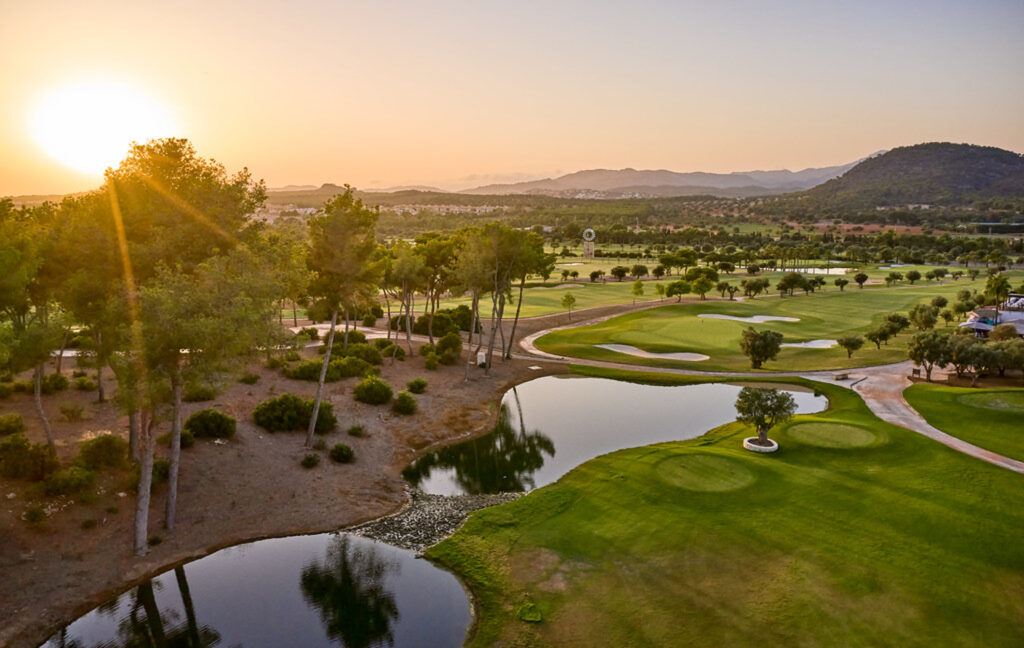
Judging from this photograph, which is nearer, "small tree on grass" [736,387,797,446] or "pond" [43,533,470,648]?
"pond" [43,533,470,648]

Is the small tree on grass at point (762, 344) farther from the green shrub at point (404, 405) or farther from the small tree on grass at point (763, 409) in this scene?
Result: the green shrub at point (404, 405)

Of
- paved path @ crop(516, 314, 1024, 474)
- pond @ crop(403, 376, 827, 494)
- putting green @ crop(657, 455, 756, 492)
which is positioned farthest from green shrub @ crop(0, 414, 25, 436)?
paved path @ crop(516, 314, 1024, 474)

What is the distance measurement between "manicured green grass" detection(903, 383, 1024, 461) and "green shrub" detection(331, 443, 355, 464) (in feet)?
110

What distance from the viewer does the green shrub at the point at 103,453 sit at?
25188mm

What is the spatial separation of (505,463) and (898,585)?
62.6 feet

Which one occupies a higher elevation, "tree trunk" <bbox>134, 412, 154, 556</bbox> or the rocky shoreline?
"tree trunk" <bbox>134, 412, 154, 556</bbox>

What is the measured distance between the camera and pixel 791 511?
81.4 feet

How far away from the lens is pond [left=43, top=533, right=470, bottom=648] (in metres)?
18.4

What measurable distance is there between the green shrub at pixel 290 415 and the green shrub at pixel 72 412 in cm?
794

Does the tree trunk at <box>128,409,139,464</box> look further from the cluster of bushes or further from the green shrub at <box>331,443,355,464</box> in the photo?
the green shrub at <box>331,443,355,464</box>

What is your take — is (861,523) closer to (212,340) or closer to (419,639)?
(419,639)

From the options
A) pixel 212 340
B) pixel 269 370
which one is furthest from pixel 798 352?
pixel 212 340

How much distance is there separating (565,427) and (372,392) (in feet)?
42.1

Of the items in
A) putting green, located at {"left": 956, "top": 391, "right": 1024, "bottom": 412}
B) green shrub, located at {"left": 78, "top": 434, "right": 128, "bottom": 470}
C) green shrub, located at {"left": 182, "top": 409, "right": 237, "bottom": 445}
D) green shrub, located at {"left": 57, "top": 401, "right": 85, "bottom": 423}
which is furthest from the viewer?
putting green, located at {"left": 956, "top": 391, "right": 1024, "bottom": 412}
